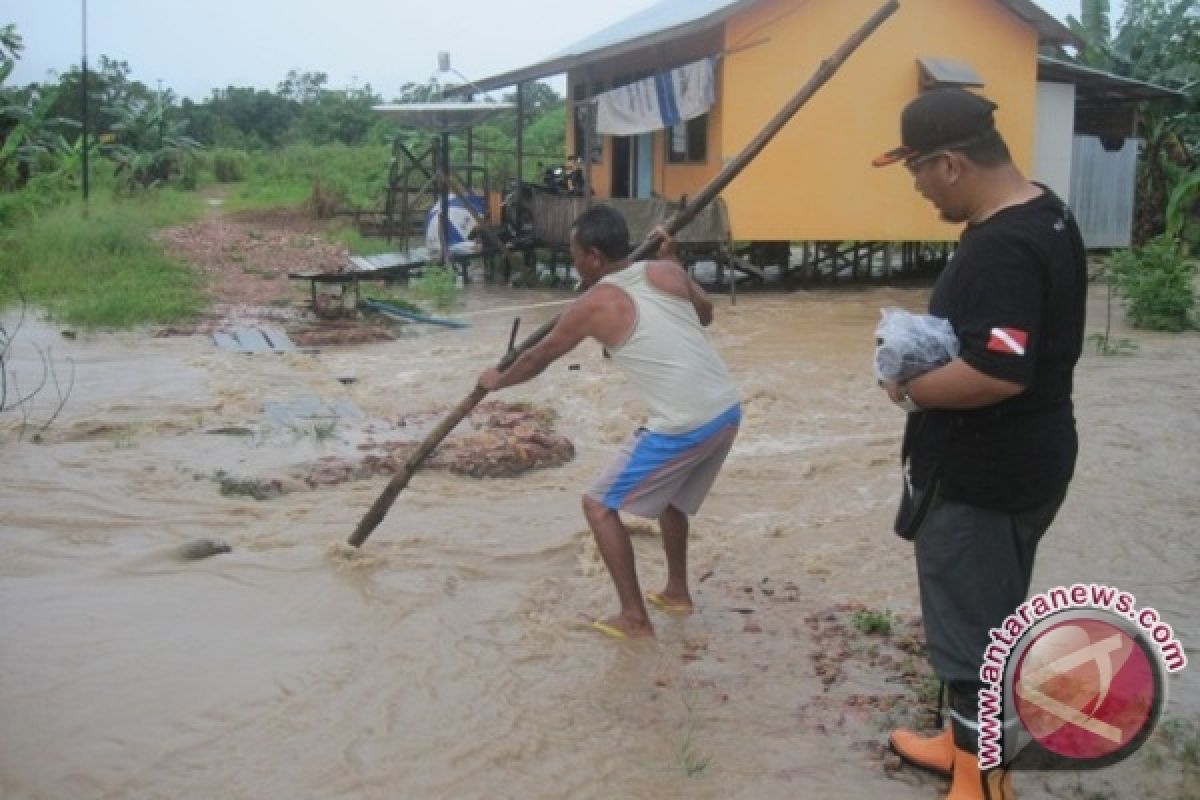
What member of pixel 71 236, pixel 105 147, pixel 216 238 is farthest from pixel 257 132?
pixel 71 236

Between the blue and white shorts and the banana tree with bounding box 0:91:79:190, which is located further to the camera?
the banana tree with bounding box 0:91:79:190

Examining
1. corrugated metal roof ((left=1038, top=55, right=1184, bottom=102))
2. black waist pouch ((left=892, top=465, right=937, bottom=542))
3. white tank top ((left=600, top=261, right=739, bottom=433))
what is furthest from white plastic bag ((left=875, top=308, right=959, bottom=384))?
corrugated metal roof ((left=1038, top=55, right=1184, bottom=102))

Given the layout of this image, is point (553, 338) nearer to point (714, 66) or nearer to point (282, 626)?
point (282, 626)

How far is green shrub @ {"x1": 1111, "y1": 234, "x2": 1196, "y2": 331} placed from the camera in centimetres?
1245

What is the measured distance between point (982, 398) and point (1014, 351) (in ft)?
0.41

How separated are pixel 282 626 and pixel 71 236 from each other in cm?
1322

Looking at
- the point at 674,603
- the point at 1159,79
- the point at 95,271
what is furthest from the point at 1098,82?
the point at 674,603

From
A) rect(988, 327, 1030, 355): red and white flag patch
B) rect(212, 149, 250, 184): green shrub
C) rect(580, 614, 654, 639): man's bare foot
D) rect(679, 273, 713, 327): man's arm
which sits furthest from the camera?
rect(212, 149, 250, 184): green shrub

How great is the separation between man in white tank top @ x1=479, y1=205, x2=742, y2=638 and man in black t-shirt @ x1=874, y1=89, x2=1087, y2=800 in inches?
49.9

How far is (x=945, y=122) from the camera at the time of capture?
8.68 ft

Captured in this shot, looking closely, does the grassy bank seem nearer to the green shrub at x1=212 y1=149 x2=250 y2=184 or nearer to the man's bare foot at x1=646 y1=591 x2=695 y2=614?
the man's bare foot at x1=646 y1=591 x2=695 y2=614

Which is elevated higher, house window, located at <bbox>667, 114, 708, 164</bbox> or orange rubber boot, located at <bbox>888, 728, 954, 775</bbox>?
house window, located at <bbox>667, 114, 708, 164</bbox>

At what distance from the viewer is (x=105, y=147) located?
28.3 metres

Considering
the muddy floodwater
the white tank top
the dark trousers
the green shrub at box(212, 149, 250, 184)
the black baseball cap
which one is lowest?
the muddy floodwater
